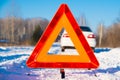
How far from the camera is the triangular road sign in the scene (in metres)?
4.68

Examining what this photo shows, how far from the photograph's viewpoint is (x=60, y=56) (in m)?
4.71

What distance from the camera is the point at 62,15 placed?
472 centimetres

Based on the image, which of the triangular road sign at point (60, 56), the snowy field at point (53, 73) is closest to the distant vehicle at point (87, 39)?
the snowy field at point (53, 73)

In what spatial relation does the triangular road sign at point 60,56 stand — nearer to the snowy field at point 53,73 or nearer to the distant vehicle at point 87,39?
the snowy field at point 53,73

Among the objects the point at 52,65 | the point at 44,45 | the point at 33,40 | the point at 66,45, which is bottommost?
the point at 33,40

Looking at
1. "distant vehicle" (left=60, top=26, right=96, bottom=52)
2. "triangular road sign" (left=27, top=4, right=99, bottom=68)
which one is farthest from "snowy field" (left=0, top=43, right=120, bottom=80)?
"distant vehicle" (left=60, top=26, right=96, bottom=52)

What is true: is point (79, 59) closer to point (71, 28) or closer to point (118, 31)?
point (71, 28)

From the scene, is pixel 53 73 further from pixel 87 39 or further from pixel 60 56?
pixel 87 39

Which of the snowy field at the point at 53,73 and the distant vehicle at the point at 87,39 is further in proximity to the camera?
the distant vehicle at the point at 87,39

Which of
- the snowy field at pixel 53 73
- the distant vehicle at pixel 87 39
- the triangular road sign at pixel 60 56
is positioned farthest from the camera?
the distant vehicle at pixel 87 39

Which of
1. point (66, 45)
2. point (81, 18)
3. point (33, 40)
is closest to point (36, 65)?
point (66, 45)

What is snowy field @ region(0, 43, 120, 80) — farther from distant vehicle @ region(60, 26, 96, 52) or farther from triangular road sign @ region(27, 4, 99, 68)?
distant vehicle @ region(60, 26, 96, 52)

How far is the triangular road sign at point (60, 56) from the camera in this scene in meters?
4.68

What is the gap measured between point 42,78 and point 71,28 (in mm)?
3278
